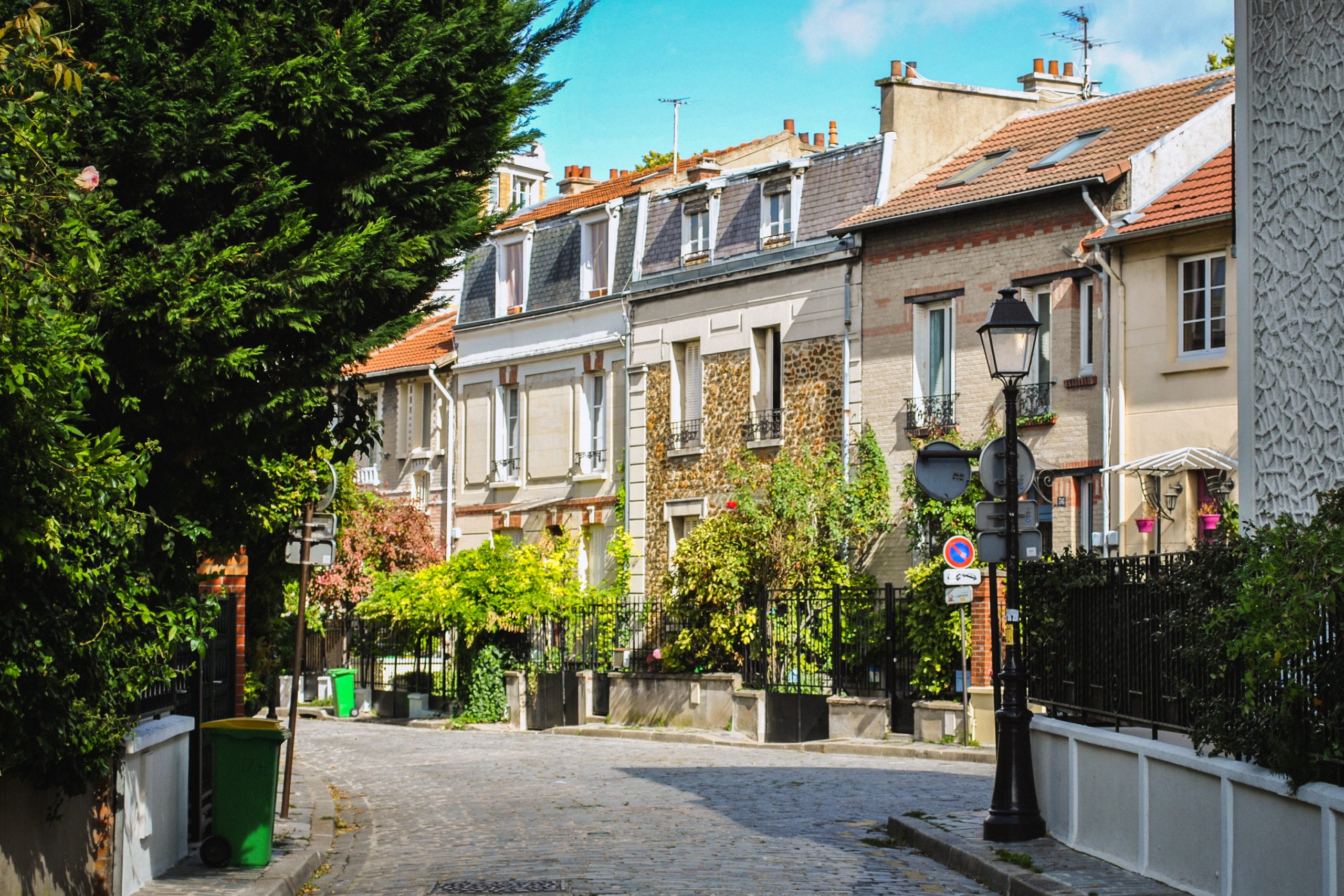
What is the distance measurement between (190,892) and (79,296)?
12.3 feet

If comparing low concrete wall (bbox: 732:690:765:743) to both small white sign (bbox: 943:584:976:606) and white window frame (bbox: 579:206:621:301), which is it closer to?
small white sign (bbox: 943:584:976:606)

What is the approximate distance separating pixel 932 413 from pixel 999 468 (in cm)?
1484

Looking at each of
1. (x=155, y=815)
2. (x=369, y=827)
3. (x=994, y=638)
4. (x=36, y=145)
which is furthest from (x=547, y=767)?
(x=36, y=145)

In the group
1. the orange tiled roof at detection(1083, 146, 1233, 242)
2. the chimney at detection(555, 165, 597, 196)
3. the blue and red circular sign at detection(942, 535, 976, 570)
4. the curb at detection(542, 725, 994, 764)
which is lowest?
the curb at detection(542, 725, 994, 764)

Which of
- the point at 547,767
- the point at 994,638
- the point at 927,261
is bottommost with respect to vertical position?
the point at 547,767

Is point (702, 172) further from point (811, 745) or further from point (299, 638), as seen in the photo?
point (299, 638)

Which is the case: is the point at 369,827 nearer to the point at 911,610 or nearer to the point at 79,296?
the point at 79,296

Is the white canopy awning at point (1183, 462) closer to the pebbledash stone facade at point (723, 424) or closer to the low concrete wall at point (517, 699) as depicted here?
the pebbledash stone facade at point (723, 424)

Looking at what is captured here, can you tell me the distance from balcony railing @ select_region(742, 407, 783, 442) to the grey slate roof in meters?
9.31

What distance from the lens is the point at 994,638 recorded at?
1405cm

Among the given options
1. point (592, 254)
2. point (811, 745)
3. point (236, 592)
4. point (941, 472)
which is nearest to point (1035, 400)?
point (811, 745)

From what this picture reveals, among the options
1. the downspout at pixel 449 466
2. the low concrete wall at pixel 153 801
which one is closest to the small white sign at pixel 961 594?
the low concrete wall at pixel 153 801

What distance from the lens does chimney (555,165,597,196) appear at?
43.7 meters

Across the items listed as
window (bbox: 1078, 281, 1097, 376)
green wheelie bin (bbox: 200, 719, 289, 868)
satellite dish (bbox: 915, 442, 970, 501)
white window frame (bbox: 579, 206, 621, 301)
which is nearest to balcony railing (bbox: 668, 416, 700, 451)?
white window frame (bbox: 579, 206, 621, 301)
